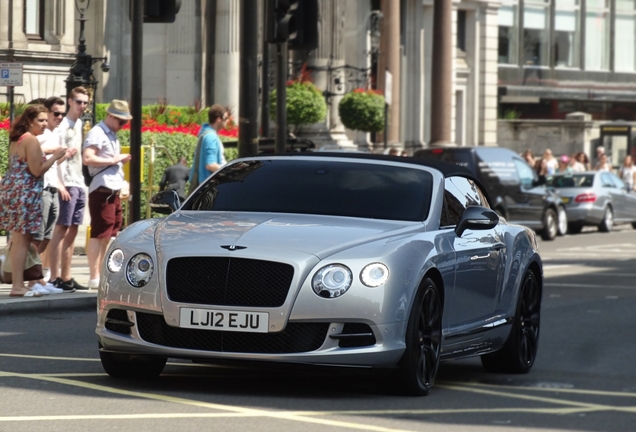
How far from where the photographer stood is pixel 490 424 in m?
7.68

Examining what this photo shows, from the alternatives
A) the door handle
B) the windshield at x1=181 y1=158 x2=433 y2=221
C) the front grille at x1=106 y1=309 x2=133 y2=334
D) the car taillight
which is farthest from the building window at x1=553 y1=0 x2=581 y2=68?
the front grille at x1=106 y1=309 x2=133 y2=334

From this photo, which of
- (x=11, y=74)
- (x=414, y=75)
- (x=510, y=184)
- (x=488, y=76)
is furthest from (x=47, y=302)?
(x=488, y=76)

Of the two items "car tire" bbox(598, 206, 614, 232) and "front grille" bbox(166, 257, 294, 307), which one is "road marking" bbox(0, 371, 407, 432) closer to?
"front grille" bbox(166, 257, 294, 307)

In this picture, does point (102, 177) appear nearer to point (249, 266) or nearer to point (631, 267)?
point (249, 266)

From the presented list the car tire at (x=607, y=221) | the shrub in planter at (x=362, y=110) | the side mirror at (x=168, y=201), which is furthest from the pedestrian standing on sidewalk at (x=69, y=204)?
the shrub in planter at (x=362, y=110)

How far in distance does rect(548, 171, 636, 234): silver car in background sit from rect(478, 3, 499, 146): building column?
642 inches

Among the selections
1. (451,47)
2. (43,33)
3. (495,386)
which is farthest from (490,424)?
(451,47)

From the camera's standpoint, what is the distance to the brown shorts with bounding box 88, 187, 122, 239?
14180mm

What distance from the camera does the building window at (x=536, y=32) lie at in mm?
62812

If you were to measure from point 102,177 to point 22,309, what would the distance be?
167cm

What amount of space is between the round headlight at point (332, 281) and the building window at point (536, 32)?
55.5 m

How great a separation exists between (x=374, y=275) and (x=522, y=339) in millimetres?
2618

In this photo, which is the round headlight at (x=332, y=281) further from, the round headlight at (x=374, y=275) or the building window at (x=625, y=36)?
the building window at (x=625, y=36)

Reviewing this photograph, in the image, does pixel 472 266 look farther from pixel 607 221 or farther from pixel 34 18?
pixel 607 221
